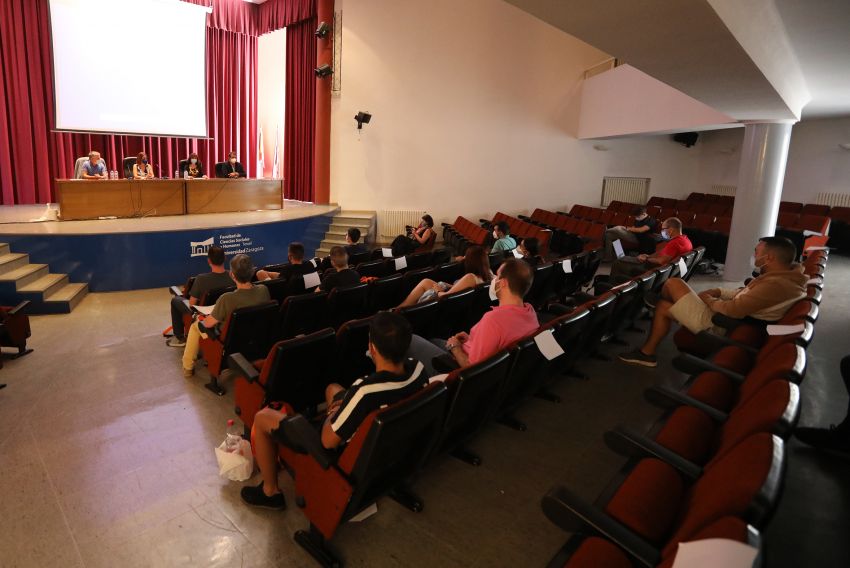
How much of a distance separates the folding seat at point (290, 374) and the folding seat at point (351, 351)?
0.17 feet

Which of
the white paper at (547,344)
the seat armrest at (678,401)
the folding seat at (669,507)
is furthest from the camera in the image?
the white paper at (547,344)

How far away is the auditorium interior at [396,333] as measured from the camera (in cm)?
194

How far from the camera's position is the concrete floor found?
2055mm

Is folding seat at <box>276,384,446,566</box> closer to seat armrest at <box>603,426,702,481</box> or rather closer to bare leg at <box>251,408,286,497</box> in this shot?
bare leg at <box>251,408,286,497</box>

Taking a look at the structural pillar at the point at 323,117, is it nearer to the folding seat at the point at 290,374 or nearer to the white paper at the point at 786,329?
the folding seat at the point at 290,374

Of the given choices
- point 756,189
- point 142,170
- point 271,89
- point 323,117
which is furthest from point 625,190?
point 142,170

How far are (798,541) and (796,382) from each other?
0.76 m

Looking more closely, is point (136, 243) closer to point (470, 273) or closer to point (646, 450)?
point (470, 273)

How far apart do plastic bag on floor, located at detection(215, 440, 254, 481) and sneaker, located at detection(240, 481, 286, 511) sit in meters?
0.18

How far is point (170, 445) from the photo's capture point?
9.22ft

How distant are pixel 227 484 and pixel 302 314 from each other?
1476 millimetres

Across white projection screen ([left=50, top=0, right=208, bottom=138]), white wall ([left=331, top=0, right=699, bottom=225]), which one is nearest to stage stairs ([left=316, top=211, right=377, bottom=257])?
white wall ([left=331, top=0, right=699, bottom=225])

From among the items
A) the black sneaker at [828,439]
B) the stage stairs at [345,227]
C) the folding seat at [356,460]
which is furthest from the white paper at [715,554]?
the stage stairs at [345,227]

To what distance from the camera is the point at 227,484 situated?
8.09 ft
